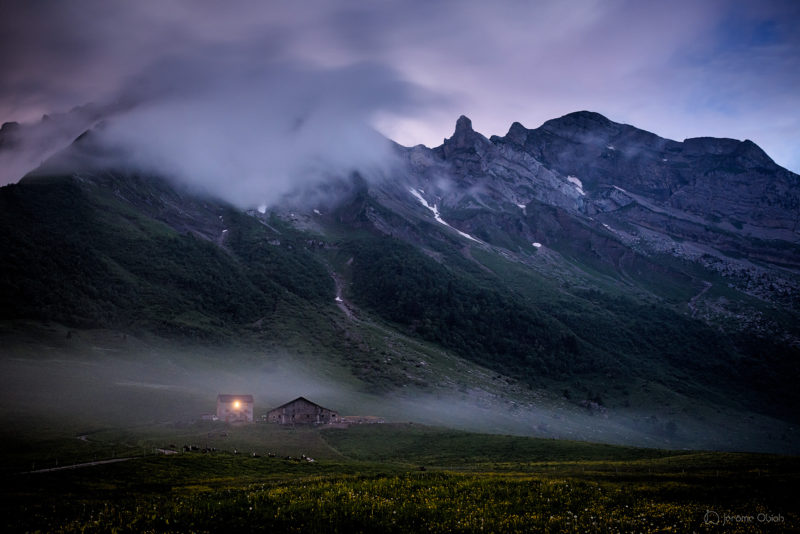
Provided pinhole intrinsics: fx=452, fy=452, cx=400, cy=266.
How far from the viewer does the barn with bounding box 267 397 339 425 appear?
112 meters

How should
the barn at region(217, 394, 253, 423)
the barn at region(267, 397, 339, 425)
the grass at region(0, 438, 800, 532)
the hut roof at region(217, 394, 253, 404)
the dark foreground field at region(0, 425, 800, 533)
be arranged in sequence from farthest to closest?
the barn at region(267, 397, 339, 425), the hut roof at region(217, 394, 253, 404), the barn at region(217, 394, 253, 423), the dark foreground field at region(0, 425, 800, 533), the grass at region(0, 438, 800, 532)

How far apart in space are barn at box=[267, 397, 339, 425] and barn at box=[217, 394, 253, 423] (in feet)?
17.4

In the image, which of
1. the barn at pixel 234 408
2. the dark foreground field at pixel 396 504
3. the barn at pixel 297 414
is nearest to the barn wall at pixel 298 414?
the barn at pixel 297 414

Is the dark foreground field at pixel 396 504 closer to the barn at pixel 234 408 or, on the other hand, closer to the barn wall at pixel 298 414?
the barn at pixel 234 408

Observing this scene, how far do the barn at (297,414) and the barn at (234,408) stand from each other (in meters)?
5.31

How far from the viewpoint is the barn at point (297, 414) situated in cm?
11206

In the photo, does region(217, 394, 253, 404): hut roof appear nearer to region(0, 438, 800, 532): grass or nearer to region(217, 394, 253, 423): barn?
region(217, 394, 253, 423): barn

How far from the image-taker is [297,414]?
113 m

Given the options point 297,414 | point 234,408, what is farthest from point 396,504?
point 234,408

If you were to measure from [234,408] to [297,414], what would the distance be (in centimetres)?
1541

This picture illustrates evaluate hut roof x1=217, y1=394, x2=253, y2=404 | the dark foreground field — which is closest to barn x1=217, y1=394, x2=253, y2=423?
hut roof x1=217, y1=394, x2=253, y2=404

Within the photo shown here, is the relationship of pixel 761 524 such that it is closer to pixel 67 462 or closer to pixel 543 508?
pixel 543 508

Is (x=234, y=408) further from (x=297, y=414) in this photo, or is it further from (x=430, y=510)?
(x=430, y=510)

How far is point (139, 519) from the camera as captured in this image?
57.9 ft
